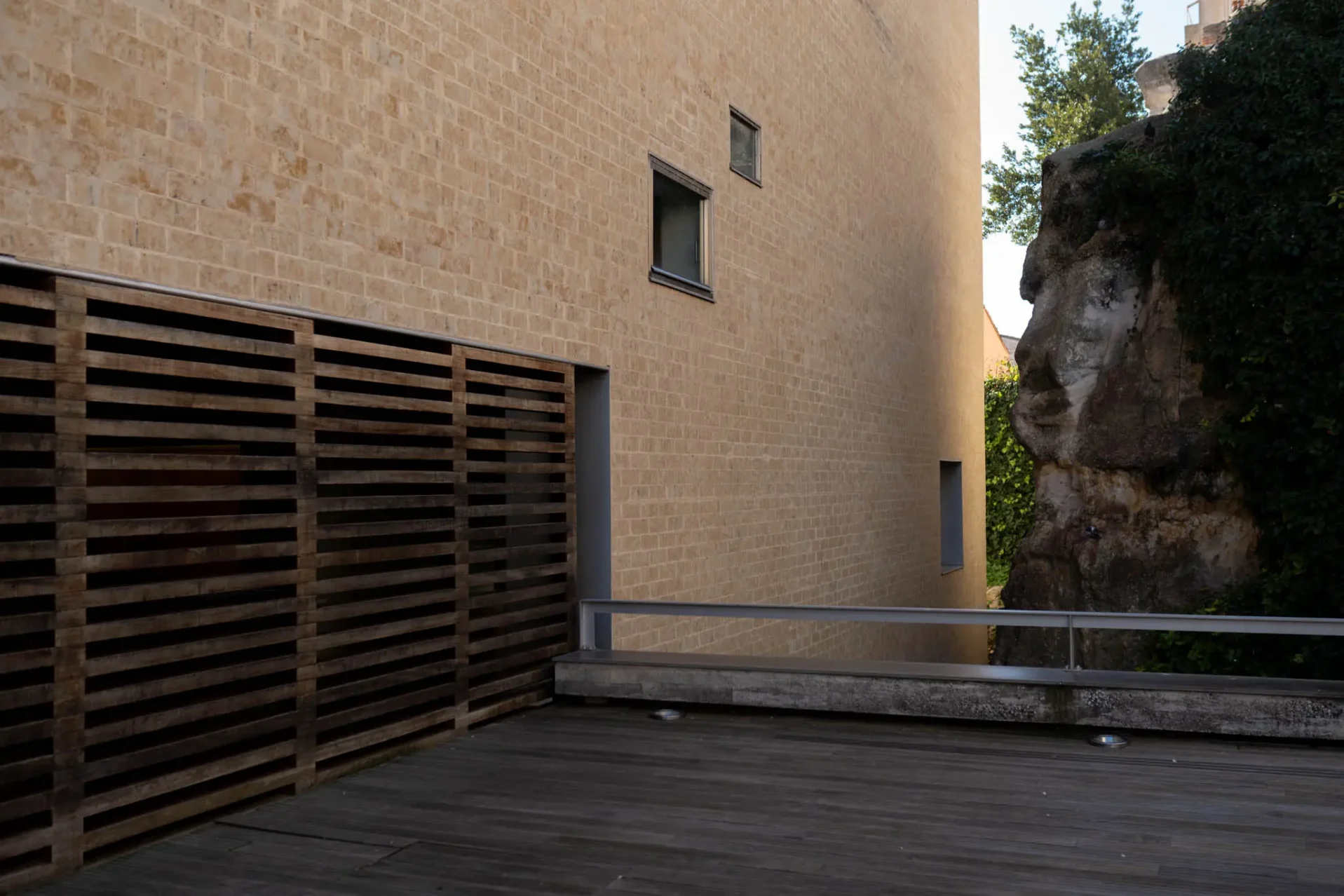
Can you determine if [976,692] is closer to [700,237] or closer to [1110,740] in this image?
[1110,740]

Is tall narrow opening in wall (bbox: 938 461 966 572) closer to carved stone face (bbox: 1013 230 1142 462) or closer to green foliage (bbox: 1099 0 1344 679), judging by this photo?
carved stone face (bbox: 1013 230 1142 462)

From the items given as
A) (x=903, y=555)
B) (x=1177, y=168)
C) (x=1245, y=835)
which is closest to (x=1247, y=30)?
(x=1177, y=168)

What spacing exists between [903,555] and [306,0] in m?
11.1

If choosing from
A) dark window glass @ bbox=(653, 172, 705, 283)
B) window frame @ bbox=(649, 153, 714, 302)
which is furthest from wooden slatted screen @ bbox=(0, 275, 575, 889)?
dark window glass @ bbox=(653, 172, 705, 283)

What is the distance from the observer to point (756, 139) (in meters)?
11.1

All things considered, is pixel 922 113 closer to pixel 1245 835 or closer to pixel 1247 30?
pixel 1247 30

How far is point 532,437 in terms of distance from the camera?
777cm

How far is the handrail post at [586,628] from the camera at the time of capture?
26.7 ft

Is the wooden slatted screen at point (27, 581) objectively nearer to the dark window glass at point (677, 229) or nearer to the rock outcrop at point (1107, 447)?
the dark window glass at point (677, 229)

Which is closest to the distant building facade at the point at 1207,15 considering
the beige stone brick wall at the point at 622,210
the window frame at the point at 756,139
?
the beige stone brick wall at the point at 622,210

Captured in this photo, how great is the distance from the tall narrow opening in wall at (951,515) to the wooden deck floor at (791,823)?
450 inches

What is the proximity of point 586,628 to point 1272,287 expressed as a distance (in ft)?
23.0

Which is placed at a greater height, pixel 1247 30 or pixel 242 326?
pixel 1247 30

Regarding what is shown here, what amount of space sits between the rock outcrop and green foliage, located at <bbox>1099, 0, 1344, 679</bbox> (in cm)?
40
